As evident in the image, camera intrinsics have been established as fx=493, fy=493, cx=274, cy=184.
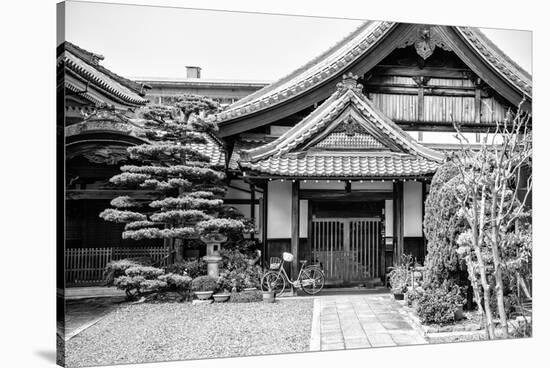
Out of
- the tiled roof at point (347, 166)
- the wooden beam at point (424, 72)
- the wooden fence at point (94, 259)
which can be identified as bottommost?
the wooden fence at point (94, 259)

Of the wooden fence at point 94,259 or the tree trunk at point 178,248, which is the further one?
the tree trunk at point 178,248

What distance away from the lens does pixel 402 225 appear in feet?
22.7

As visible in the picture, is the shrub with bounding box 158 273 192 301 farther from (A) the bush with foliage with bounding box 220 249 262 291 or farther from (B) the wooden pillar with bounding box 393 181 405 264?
(B) the wooden pillar with bounding box 393 181 405 264

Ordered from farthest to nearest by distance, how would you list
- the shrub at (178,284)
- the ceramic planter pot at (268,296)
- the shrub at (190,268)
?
the ceramic planter pot at (268,296), the shrub at (190,268), the shrub at (178,284)

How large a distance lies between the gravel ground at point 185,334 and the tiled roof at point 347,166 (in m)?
1.87

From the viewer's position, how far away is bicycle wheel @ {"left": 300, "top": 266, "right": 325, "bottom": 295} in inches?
261

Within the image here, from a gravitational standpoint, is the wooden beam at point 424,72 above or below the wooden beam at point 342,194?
above

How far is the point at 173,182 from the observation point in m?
6.11

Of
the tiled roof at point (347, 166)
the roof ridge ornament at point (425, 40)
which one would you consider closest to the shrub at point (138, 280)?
the tiled roof at point (347, 166)

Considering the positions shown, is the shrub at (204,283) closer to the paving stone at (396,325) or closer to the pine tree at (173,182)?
the pine tree at (173,182)

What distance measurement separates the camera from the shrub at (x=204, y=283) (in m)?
5.89

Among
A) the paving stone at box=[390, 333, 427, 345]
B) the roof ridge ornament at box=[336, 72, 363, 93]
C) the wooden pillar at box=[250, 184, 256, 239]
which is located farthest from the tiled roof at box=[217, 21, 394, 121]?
the paving stone at box=[390, 333, 427, 345]

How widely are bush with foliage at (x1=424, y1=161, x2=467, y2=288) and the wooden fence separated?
3385mm

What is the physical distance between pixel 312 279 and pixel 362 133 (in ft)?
7.22
